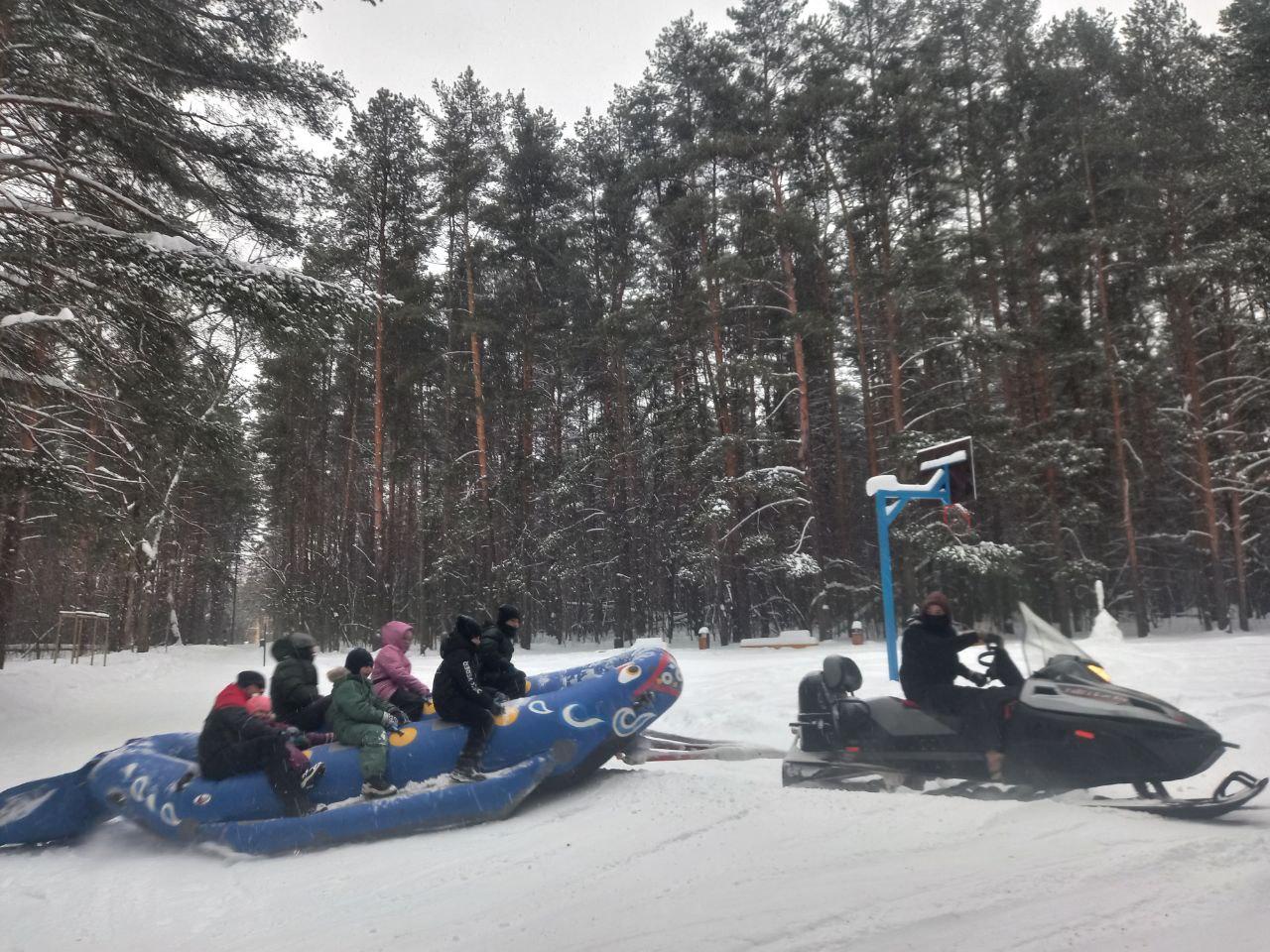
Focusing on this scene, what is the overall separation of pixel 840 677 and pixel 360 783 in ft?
11.3

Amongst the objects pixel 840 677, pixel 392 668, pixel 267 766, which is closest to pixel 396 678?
pixel 392 668

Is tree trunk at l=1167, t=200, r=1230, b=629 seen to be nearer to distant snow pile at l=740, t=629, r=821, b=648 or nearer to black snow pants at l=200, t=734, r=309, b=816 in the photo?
distant snow pile at l=740, t=629, r=821, b=648

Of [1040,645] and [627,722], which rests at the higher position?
[1040,645]

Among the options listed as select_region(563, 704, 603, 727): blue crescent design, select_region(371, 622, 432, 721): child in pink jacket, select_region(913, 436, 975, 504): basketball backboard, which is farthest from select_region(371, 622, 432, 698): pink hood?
select_region(913, 436, 975, 504): basketball backboard

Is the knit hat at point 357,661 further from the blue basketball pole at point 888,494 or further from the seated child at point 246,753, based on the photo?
the blue basketball pole at point 888,494

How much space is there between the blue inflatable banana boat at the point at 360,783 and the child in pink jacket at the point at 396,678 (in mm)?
822

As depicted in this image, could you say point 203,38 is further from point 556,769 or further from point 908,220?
point 908,220

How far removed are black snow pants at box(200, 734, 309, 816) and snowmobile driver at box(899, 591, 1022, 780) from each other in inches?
166

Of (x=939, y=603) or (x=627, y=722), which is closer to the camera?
(x=939, y=603)

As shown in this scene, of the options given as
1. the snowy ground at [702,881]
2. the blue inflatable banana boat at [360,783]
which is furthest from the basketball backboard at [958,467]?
the blue inflatable banana boat at [360,783]

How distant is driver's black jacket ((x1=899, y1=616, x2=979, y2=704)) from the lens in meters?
5.47

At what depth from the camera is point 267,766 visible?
5.40 m

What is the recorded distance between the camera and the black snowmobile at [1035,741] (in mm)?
4559

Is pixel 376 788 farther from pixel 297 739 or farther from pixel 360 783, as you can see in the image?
pixel 297 739
